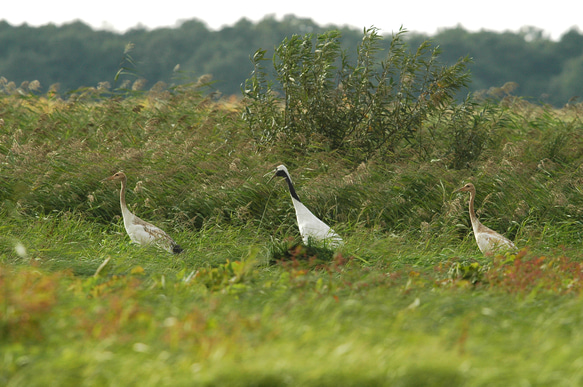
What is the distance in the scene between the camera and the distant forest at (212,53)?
35.5 meters

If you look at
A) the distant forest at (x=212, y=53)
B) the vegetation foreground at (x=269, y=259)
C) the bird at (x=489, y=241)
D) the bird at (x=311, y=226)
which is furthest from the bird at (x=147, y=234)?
the distant forest at (x=212, y=53)

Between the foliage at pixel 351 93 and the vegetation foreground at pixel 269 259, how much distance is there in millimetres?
272

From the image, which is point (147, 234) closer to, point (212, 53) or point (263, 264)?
point (263, 264)

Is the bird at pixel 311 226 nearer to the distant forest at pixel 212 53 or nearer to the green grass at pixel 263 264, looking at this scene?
the green grass at pixel 263 264

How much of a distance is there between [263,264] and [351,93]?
4307 mm

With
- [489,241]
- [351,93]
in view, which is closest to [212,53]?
[351,93]

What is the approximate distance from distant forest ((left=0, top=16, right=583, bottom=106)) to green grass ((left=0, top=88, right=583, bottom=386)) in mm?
25055

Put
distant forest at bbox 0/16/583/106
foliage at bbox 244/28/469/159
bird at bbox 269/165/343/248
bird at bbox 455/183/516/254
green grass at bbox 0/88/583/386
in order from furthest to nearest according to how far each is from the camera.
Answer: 1. distant forest at bbox 0/16/583/106
2. foliage at bbox 244/28/469/159
3. bird at bbox 269/165/343/248
4. bird at bbox 455/183/516/254
5. green grass at bbox 0/88/583/386

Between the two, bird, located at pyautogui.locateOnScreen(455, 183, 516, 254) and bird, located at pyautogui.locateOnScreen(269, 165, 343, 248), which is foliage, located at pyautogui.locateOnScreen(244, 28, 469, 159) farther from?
bird, located at pyautogui.locateOnScreen(455, 183, 516, 254)

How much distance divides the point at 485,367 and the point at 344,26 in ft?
141

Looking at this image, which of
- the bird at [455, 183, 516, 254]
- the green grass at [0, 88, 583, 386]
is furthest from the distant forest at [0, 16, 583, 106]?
the bird at [455, 183, 516, 254]

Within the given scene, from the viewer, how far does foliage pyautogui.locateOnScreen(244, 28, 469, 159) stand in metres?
9.03

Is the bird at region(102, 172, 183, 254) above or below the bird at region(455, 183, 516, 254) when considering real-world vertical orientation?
below

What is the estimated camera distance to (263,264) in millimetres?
5668
